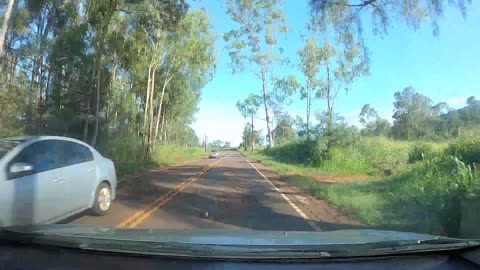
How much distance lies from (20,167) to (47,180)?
0.78m

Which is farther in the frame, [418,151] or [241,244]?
[418,151]

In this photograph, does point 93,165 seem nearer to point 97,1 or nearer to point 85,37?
point 97,1

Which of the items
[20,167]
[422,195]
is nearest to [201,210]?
[20,167]

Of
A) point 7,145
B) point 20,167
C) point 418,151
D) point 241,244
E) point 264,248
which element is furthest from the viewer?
point 418,151

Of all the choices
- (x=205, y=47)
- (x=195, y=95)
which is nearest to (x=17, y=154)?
(x=205, y=47)

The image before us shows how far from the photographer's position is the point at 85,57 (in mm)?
31469

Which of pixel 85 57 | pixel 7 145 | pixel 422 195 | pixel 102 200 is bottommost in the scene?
pixel 102 200

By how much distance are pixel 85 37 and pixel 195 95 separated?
33699 mm

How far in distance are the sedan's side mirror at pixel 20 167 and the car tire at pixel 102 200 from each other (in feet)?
8.42

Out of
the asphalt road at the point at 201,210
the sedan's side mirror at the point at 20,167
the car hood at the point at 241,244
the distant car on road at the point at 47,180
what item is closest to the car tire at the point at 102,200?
the distant car on road at the point at 47,180

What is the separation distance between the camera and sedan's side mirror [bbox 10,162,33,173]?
726cm

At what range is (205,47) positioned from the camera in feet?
147

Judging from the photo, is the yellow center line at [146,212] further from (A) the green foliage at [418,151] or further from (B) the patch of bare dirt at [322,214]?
(A) the green foliage at [418,151]

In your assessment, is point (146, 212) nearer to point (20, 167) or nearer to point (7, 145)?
point (7, 145)
